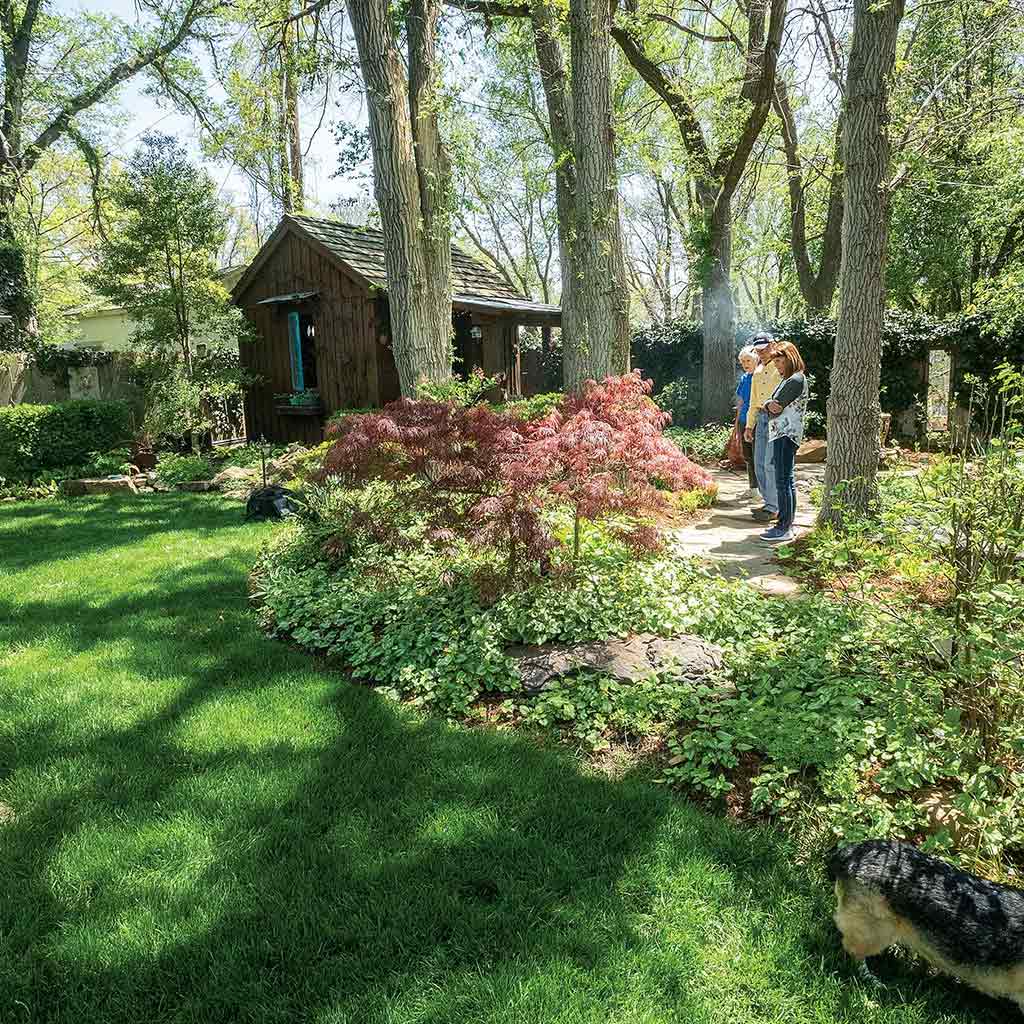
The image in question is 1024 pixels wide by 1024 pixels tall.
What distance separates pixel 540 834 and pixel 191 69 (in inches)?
745

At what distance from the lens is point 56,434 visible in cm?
1108

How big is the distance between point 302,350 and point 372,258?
2.32 m

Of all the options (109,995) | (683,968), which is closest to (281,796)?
(109,995)

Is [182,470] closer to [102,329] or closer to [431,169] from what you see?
[431,169]

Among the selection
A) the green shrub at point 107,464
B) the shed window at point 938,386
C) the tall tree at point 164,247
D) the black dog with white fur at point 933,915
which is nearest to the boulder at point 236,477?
the green shrub at point 107,464

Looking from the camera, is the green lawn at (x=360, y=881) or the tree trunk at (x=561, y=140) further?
the tree trunk at (x=561, y=140)

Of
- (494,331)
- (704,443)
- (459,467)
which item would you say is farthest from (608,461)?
(494,331)

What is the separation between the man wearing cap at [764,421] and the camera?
266 inches

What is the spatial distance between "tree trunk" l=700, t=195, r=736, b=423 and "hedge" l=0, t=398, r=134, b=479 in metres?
10.4

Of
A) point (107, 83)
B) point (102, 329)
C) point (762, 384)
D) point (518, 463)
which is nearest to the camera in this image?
point (518, 463)

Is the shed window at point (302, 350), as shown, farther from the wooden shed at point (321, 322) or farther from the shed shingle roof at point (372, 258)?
the shed shingle roof at point (372, 258)

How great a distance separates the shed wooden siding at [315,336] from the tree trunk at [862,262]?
948 centimetres

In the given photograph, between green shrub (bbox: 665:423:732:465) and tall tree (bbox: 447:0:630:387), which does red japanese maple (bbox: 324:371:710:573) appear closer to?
tall tree (bbox: 447:0:630:387)

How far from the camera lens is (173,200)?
39.2 ft
